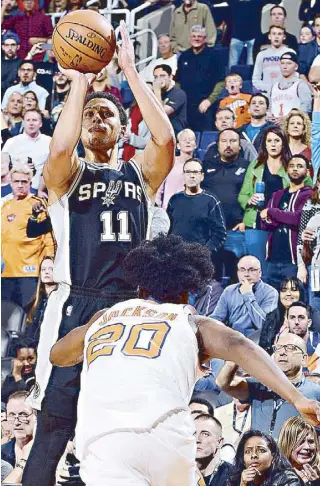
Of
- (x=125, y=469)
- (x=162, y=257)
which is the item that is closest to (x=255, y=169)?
(x=162, y=257)

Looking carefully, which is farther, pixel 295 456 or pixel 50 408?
pixel 295 456

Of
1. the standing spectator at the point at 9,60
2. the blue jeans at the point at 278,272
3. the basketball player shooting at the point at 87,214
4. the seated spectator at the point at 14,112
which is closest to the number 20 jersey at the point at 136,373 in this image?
the basketball player shooting at the point at 87,214

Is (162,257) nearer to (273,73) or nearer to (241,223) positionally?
(241,223)

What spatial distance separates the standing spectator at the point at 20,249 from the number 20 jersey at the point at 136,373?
172 inches

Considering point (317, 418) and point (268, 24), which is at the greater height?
point (268, 24)

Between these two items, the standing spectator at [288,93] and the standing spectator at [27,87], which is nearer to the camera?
the standing spectator at [288,93]

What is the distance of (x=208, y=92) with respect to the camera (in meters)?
8.01

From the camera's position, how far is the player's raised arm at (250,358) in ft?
10.6

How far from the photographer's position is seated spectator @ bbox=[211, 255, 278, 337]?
7137 mm

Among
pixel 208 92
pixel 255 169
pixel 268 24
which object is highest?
pixel 268 24

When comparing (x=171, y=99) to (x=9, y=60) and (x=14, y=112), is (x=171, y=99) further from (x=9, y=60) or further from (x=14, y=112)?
(x=9, y=60)

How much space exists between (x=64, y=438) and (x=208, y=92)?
372cm

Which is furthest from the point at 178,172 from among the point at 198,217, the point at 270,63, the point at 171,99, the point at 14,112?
the point at 14,112

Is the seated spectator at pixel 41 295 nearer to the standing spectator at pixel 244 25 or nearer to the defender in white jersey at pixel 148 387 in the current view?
the standing spectator at pixel 244 25
